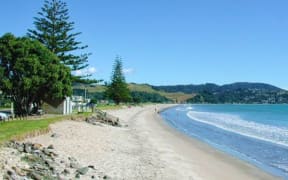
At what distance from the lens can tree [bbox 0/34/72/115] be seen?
29.5 metres

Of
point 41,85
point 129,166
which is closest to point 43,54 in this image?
point 41,85

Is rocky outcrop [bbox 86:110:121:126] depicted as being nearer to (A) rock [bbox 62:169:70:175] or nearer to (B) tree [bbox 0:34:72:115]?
(B) tree [bbox 0:34:72:115]

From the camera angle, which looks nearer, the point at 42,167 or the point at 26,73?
the point at 42,167

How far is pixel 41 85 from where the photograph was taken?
3072 cm

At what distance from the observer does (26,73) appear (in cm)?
2964

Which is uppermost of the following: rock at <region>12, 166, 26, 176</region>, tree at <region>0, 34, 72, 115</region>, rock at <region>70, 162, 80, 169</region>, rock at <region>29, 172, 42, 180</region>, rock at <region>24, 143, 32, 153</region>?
tree at <region>0, 34, 72, 115</region>

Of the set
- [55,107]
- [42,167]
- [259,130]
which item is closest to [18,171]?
[42,167]

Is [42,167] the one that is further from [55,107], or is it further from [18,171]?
[55,107]

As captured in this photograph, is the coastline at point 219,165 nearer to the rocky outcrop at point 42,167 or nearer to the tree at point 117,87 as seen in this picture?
the rocky outcrop at point 42,167

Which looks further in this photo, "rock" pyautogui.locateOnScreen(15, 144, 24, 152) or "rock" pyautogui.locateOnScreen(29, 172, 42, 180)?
"rock" pyautogui.locateOnScreen(15, 144, 24, 152)

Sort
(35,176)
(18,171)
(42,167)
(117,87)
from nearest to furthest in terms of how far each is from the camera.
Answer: (35,176)
(18,171)
(42,167)
(117,87)

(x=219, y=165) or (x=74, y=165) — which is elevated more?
(x=74, y=165)

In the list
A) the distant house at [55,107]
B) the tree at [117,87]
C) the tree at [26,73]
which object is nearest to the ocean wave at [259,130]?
the distant house at [55,107]

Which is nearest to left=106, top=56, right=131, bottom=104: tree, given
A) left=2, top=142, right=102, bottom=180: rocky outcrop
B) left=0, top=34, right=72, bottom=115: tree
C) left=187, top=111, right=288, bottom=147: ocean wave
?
left=187, top=111, right=288, bottom=147: ocean wave
